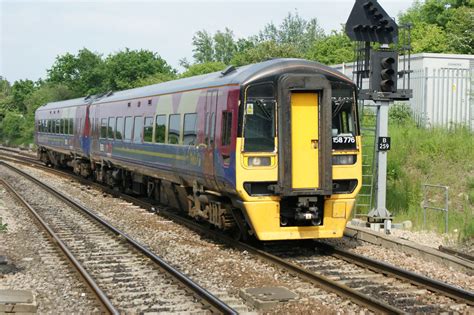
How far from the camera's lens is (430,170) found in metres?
17.9

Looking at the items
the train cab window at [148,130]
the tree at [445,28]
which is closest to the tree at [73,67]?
the tree at [445,28]

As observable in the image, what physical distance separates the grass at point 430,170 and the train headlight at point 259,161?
4931mm

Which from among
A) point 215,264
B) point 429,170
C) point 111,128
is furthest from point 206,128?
point 111,128

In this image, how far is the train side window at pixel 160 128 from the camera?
51.6 ft

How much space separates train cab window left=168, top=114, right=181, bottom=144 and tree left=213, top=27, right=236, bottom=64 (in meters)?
74.6

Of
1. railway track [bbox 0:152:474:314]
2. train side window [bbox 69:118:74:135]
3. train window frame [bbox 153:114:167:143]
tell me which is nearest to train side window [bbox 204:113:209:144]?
railway track [bbox 0:152:474:314]

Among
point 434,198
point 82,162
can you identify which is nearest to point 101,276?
point 434,198

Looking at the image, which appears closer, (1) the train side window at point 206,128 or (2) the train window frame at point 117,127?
(1) the train side window at point 206,128

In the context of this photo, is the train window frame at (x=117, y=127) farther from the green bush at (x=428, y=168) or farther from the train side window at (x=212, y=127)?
the train side window at (x=212, y=127)

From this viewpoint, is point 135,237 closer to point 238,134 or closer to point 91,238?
point 91,238

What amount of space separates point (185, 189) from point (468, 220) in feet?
18.5

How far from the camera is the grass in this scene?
16000mm

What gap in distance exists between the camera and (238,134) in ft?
35.7

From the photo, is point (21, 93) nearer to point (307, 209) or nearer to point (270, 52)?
point (270, 52)
